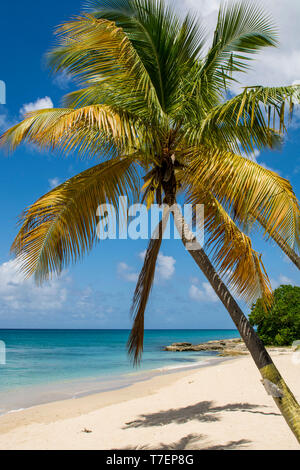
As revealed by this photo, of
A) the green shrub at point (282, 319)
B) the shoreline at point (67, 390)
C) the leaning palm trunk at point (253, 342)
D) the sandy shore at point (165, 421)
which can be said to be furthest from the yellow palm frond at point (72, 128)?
the green shrub at point (282, 319)

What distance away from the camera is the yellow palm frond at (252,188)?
4023 millimetres

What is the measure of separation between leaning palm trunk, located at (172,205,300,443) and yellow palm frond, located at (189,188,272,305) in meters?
0.58

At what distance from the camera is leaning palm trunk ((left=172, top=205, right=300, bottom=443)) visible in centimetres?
395

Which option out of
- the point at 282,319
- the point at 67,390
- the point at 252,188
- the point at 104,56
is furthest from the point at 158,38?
the point at 282,319

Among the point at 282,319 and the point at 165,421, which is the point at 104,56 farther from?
the point at 282,319

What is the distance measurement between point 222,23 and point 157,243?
292 cm

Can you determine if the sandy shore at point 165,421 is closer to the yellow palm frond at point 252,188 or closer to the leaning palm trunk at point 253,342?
the leaning palm trunk at point 253,342

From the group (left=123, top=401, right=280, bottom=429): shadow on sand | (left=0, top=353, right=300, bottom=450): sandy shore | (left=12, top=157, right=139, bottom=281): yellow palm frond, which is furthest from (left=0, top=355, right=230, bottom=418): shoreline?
(left=12, top=157, right=139, bottom=281): yellow palm frond

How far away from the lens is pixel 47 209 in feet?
14.8

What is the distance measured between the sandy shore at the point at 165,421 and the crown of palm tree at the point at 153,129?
3.17 meters

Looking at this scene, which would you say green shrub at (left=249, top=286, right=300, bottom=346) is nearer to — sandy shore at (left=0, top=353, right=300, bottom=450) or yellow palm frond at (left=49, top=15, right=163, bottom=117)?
sandy shore at (left=0, top=353, right=300, bottom=450)

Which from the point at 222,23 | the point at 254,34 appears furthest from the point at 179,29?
the point at 254,34
